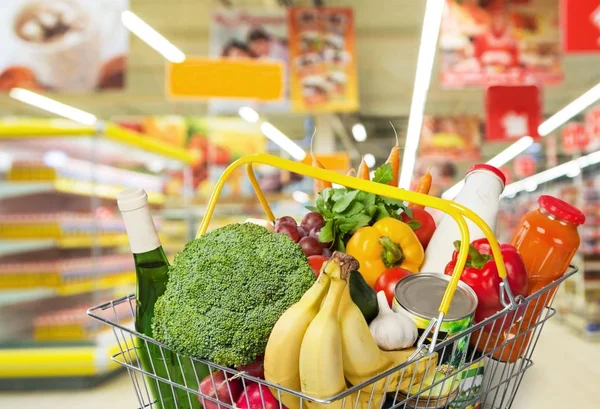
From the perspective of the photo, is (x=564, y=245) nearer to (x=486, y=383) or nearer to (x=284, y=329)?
(x=486, y=383)

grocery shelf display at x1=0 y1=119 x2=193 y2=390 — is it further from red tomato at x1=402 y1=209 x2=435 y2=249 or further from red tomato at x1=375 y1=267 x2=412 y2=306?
red tomato at x1=375 y1=267 x2=412 y2=306

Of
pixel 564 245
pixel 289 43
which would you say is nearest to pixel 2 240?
pixel 289 43

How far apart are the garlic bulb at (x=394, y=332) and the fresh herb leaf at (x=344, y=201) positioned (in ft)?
1.42

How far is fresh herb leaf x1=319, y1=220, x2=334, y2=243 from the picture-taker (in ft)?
4.45

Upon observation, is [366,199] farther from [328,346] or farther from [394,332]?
[328,346]

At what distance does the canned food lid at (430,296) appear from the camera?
0.99 meters

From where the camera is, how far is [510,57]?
268 inches

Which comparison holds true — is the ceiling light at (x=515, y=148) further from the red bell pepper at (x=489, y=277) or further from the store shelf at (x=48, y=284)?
the red bell pepper at (x=489, y=277)

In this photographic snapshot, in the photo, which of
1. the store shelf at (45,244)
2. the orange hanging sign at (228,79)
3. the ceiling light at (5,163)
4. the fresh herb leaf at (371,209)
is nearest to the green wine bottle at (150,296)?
the fresh herb leaf at (371,209)

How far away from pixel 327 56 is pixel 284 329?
616cm

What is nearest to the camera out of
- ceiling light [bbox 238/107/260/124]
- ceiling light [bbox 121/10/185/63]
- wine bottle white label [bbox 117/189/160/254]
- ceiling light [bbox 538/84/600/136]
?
wine bottle white label [bbox 117/189/160/254]

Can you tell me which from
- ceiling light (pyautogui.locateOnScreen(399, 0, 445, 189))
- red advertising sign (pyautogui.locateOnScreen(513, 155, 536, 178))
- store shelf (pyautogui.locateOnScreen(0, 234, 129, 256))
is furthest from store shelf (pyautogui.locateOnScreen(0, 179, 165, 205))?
red advertising sign (pyautogui.locateOnScreen(513, 155, 536, 178))

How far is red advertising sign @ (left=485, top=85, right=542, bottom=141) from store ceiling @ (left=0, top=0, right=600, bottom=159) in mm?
1745

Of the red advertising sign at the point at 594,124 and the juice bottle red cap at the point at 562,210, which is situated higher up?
the red advertising sign at the point at 594,124
